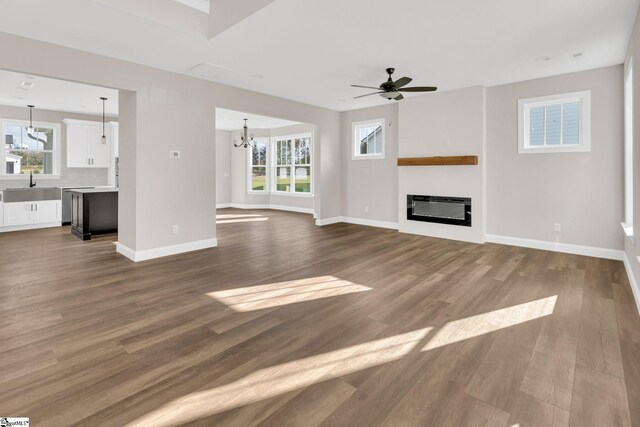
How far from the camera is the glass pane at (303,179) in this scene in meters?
10.5

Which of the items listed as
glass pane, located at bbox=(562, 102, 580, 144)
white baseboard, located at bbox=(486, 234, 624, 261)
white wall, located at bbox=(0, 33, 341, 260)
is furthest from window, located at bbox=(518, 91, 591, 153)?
white wall, located at bbox=(0, 33, 341, 260)

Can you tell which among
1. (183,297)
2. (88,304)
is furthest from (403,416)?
(88,304)

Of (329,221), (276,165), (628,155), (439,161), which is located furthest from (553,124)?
(276,165)

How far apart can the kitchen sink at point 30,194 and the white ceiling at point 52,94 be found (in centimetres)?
187

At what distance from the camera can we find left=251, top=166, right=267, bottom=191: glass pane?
1152 centimetres

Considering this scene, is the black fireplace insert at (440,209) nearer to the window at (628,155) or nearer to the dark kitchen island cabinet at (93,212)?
the window at (628,155)

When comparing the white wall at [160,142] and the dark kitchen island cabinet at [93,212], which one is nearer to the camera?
the white wall at [160,142]

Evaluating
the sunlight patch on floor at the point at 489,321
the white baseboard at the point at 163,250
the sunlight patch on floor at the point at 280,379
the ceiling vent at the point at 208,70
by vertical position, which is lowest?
the sunlight patch on floor at the point at 280,379

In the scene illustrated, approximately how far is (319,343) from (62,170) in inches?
346

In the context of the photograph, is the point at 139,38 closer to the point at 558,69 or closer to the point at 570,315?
the point at 570,315

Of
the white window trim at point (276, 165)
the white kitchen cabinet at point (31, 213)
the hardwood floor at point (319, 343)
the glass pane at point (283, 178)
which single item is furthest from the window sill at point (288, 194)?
the hardwood floor at point (319, 343)

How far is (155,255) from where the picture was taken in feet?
15.8

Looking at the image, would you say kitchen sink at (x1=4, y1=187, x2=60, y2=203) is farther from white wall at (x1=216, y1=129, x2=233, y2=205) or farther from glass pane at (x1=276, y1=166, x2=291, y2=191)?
glass pane at (x1=276, y1=166, x2=291, y2=191)

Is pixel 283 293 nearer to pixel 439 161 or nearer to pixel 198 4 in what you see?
pixel 198 4
